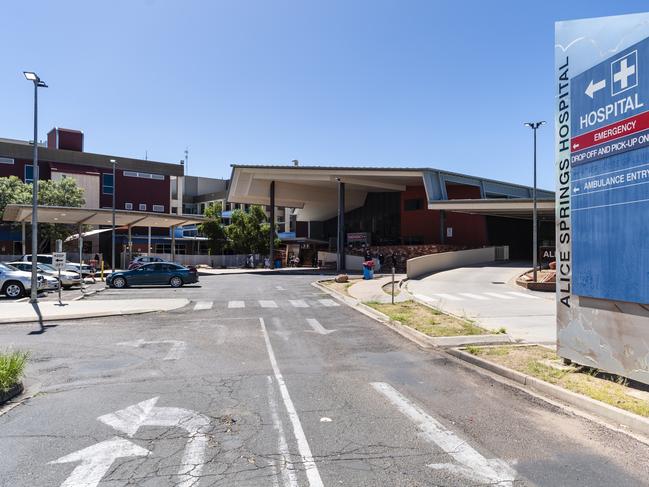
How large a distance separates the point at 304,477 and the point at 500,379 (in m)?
5.15

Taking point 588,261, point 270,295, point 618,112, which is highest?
point 618,112

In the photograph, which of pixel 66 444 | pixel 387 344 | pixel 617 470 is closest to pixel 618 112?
pixel 617 470

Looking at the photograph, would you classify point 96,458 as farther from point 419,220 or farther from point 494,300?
point 419,220

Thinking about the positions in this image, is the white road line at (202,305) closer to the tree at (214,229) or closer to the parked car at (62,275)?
the parked car at (62,275)

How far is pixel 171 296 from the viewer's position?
23.3 m

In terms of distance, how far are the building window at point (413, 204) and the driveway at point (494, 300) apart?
1779 cm

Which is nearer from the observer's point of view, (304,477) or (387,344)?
(304,477)

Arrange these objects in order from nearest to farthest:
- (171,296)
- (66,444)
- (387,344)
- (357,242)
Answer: (66,444), (387,344), (171,296), (357,242)

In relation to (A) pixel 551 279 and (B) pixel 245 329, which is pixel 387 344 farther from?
(A) pixel 551 279

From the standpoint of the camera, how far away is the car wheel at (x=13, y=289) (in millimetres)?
21906

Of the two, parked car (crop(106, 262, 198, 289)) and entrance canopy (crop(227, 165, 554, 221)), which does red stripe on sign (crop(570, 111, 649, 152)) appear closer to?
parked car (crop(106, 262, 198, 289))

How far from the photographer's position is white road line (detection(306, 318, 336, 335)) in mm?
13648

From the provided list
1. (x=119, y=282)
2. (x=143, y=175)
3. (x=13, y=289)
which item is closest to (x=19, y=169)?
(x=143, y=175)

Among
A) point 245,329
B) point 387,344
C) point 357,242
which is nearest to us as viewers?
point 387,344
